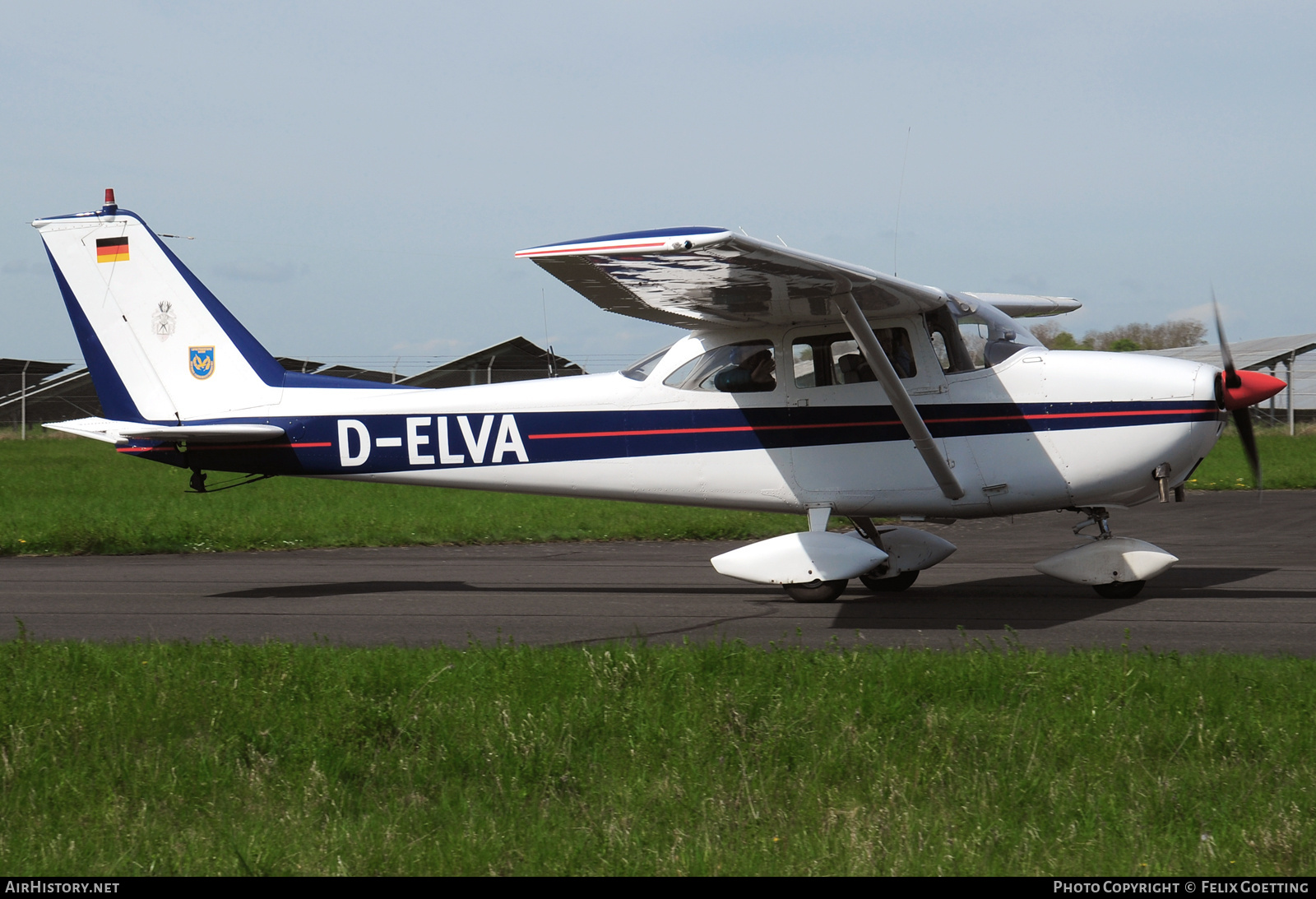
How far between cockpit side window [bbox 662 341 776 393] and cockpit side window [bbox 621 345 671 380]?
0.82 ft

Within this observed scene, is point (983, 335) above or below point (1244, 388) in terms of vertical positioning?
above

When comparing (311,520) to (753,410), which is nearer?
(753,410)

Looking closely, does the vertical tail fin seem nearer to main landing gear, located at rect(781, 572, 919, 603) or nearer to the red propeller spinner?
main landing gear, located at rect(781, 572, 919, 603)

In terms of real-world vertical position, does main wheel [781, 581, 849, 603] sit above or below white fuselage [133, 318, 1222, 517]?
below

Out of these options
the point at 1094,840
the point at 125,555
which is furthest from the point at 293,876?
the point at 125,555

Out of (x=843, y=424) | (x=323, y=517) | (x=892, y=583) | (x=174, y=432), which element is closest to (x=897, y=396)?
(x=843, y=424)

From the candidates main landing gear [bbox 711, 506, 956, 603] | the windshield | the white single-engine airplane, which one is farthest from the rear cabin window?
main landing gear [bbox 711, 506, 956, 603]

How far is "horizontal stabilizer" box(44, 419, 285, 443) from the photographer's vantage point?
9703 mm

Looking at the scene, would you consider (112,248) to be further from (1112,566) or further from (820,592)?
(1112,566)

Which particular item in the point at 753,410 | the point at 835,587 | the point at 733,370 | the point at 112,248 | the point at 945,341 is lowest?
the point at 835,587

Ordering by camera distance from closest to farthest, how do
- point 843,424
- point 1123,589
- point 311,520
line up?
point 1123,589, point 843,424, point 311,520

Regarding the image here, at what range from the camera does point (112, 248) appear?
1036 cm

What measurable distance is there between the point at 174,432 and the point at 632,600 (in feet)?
14.3

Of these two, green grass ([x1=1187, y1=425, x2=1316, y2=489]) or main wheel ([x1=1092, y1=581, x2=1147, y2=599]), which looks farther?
green grass ([x1=1187, y1=425, x2=1316, y2=489])
